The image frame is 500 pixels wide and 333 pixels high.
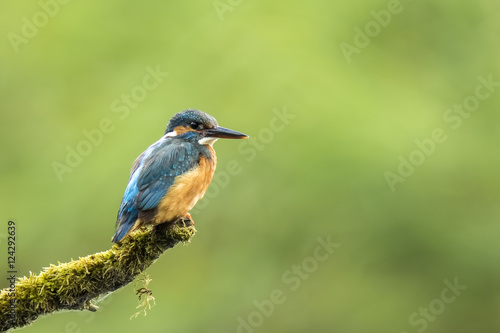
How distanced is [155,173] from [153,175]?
18 mm

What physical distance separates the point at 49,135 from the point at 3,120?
3.83 ft

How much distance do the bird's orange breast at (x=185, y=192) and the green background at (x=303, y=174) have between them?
6294 mm

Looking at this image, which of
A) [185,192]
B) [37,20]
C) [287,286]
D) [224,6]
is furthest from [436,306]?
[37,20]

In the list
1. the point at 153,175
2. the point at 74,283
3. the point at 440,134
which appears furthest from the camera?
the point at 440,134

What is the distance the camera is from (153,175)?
386 cm

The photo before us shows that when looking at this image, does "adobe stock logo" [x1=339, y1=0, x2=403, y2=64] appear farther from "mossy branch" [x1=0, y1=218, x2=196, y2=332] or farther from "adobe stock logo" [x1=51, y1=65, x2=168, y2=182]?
"mossy branch" [x1=0, y1=218, x2=196, y2=332]

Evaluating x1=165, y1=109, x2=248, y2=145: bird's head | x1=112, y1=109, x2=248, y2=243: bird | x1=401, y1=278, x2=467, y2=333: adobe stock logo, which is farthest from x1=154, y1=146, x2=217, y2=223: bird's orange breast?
x1=401, y1=278, x2=467, y2=333: adobe stock logo

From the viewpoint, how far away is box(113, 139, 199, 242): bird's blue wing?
3.65 meters

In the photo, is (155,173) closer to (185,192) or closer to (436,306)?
(185,192)

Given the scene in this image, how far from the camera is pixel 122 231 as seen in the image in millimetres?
3486

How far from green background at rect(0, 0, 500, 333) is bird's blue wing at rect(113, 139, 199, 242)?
6383 millimetres

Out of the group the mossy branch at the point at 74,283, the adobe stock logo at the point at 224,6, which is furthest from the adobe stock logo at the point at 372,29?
the mossy branch at the point at 74,283

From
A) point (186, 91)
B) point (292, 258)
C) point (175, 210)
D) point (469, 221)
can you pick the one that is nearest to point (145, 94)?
point (186, 91)

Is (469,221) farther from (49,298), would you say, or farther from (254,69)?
(49,298)
